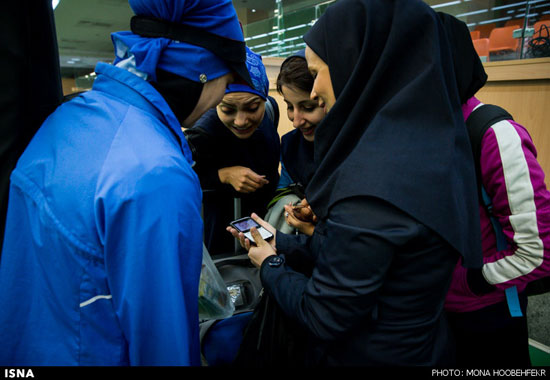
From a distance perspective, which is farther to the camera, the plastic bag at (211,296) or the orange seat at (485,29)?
the orange seat at (485,29)

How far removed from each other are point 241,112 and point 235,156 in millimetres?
273

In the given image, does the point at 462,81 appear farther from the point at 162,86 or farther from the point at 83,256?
the point at 83,256

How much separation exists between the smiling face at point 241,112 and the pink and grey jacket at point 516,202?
3.56ft

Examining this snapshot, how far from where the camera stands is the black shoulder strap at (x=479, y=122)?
109 cm

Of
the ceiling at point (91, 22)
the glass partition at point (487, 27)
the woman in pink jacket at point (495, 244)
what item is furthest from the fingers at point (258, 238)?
the ceiling at point (91, 22)

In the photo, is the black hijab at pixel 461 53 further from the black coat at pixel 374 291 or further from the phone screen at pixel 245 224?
the phone screen at pixel 245 224

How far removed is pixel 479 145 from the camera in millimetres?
1095

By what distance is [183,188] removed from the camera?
0.69 m

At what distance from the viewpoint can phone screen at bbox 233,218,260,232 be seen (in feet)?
4.52

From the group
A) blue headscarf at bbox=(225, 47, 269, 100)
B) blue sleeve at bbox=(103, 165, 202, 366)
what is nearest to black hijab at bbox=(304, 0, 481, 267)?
blue sleeve at bbox=(103, 165, 202, 366)

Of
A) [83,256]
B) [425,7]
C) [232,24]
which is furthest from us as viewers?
[232,24]

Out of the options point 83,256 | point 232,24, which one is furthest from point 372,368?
point 232,24

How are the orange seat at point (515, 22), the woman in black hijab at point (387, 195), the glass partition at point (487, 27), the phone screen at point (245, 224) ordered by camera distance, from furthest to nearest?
1. the orange seat at point (515, 22)
2. the glass partition at point (487, 27)
3. the phone screen at point (245, 224)
4. the woman in black hijab at point (387, 195)

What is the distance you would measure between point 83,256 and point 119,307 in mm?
132
